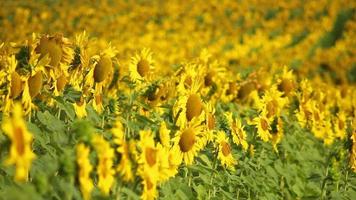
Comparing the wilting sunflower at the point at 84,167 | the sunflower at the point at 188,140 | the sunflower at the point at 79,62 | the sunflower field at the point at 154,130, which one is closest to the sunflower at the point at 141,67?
the sunflower field at the point at 154,130

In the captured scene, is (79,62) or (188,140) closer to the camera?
(188,140)

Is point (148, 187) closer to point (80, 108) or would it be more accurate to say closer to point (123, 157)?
point (123, 157)

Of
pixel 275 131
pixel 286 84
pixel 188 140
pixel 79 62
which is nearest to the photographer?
pixel 188 140

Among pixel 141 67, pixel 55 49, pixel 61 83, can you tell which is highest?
pixel 141 67

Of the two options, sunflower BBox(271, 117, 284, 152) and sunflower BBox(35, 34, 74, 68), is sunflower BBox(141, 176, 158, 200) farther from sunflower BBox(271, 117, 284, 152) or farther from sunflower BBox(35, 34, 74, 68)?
sunflower BBox(271, 117, 284, 152)

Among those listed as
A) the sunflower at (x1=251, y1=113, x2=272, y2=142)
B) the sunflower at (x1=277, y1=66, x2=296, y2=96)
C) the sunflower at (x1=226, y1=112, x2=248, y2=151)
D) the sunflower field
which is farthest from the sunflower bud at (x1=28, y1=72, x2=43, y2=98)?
the sunflower at (x1=277, y1=66, x2=296, y2=96)

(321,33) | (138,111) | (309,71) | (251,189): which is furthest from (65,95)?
(321,33)

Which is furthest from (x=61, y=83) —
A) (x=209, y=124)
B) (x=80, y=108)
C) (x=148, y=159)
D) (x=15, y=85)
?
(x=148, y=159)
